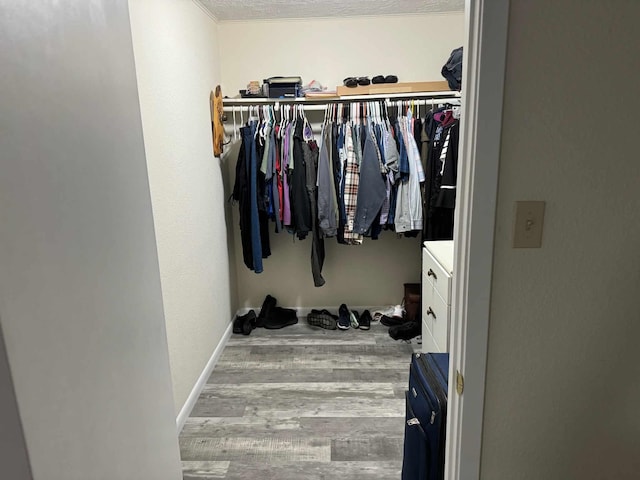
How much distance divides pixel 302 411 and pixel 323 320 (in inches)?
44.7

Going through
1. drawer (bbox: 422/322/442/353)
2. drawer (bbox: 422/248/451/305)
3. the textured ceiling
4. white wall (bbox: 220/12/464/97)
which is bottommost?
drawer (bbox: 422/322/442/353)

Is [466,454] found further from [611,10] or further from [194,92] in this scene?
[194,92]

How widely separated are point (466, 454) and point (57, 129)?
1084 mm

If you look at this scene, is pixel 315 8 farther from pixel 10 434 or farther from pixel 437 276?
pixel 10 434

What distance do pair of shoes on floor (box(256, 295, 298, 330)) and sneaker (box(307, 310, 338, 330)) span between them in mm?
144

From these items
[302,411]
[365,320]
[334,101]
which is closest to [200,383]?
[302,411]

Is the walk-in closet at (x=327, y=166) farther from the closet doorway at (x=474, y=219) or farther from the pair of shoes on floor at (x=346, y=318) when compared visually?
the closet doorway at (x=474, y=219)

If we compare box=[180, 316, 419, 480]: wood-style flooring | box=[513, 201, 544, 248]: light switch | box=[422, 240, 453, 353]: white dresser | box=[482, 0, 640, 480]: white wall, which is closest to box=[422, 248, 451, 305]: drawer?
box=[422, 240, 453, 353]: white dresser

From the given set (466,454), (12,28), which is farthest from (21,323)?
(466,454)

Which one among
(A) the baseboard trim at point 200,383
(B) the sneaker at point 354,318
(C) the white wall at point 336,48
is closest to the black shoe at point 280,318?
(A) the baseboard trim at point 200,383

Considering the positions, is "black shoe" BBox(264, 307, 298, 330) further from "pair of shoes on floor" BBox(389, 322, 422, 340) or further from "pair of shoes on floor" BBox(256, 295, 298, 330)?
"pair of shoes on floor" BBox(389, 322, 422, 340)

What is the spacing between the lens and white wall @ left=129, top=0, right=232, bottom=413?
197 centimetres

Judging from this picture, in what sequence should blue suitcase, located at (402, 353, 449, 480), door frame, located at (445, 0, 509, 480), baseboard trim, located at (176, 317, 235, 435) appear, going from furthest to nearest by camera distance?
baseboard trim, located at (176, 317, 235, 435) → blue suitcase, located at (402, 353, 449, 480) → door frame, located at (445, 0, 509, 480)

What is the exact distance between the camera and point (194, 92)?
2594 mm
